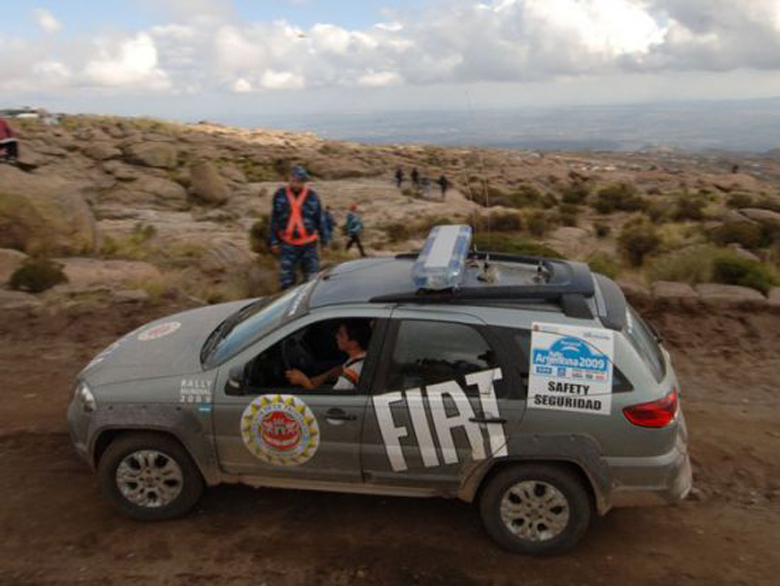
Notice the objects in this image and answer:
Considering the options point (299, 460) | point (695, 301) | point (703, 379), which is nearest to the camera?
point (299, 460)

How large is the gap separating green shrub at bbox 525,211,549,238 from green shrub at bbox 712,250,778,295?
9.16 m

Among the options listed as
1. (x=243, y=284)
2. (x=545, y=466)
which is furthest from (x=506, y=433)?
(x=243, y=284)

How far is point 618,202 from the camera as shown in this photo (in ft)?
86.8

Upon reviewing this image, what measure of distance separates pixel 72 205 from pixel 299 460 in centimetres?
1143

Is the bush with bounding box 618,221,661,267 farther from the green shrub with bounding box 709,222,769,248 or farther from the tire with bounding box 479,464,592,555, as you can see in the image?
the tire with bounding box 479,464,592,555

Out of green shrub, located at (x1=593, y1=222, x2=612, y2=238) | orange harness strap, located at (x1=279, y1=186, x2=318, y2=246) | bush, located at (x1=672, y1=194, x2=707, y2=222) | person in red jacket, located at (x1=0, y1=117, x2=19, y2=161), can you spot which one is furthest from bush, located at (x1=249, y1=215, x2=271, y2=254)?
bush, located at (x1=672, y1=194, x2=707, y2=222)

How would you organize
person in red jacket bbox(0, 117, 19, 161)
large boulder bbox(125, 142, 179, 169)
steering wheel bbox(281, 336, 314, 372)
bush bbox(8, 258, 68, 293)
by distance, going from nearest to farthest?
1. steering wheel bbox(281, 336, 314, 372)
2. bush bbox(8, 258, 68, 293)
3. person in red jacket bbox(0, 117, 19, 161)
4. large boulder bbox(125, 142, 179, 169)

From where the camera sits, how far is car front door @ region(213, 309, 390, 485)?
4.19m

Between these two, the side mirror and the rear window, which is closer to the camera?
the rear window

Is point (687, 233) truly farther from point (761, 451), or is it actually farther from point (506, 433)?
point (506, 433)

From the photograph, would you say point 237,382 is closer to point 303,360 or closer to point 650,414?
point 303,360

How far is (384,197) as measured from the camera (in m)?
30.6

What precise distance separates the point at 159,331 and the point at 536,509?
3.04m

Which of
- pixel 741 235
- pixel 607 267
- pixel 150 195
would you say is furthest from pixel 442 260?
pixel 150 195
